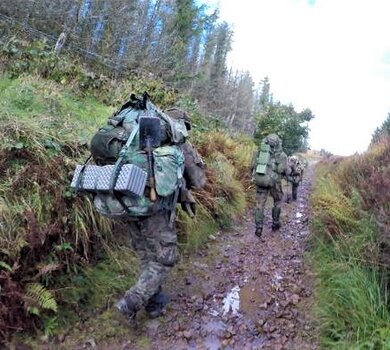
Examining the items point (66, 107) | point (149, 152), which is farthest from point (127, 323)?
point (66, 107)

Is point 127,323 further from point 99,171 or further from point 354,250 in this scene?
point 354,250

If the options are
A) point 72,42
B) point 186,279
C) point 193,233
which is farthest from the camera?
point 72,42

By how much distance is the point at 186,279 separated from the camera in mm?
5211

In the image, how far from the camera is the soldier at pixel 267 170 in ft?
25.4

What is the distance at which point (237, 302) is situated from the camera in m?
4.76

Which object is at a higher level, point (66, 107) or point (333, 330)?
point (66, 107)

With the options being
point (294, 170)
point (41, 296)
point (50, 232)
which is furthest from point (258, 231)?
point (294, 170)

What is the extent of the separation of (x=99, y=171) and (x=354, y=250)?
10.4 feet

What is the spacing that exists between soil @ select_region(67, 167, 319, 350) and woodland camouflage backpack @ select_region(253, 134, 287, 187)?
1.39m

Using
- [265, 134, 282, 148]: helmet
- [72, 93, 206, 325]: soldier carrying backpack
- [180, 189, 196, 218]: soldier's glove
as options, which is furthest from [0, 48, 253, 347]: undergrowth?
[265, 134, 282, 148]: helmet

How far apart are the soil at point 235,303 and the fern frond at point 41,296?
1.79ft

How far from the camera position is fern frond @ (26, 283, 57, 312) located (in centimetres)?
351

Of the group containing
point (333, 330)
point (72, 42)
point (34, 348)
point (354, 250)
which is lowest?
point (34, 348)

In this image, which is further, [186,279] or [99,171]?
[186,279]
